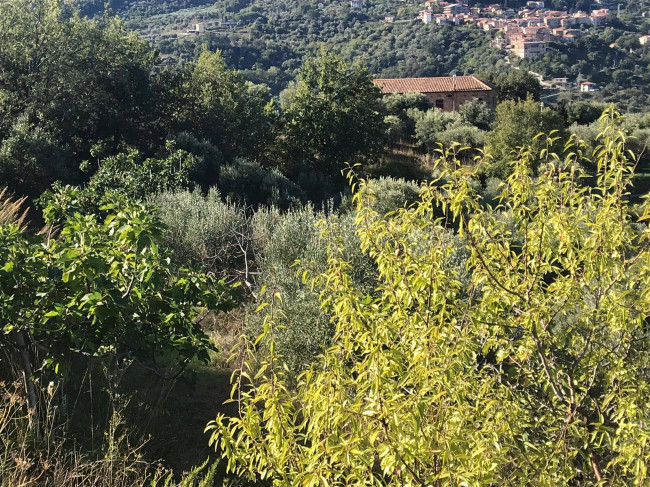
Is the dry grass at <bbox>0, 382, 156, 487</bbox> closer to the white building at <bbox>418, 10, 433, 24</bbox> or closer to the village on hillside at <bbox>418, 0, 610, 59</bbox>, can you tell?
the village on hillside at <bbox>418, 0, 610, 59</bbox>

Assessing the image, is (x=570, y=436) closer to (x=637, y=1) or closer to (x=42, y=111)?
(x=42, y=111)

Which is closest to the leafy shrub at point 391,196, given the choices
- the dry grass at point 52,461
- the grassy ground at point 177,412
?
the grassy ground at point 177,412

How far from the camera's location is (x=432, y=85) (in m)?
46.1

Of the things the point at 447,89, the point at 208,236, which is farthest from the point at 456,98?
the point at 208,236

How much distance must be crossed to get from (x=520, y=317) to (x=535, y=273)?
26cm

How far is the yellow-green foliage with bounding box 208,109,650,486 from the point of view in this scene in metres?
2.52

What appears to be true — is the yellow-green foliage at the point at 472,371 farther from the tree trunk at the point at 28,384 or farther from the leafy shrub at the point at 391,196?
the leafy shrub at the point at 391,196

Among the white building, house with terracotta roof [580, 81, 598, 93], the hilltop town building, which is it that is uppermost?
the white building

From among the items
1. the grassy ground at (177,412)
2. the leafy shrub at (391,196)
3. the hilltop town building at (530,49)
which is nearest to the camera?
the grassy ground at (177,412)

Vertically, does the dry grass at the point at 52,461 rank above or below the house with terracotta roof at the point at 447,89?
above

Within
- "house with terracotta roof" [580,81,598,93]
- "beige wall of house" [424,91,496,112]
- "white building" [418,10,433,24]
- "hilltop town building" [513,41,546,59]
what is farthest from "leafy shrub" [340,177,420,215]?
"white building" [418,10,433,24]

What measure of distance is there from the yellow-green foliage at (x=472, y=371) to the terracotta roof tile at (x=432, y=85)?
41.4 m

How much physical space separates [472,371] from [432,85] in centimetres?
4566

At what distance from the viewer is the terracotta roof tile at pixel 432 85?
144ft
